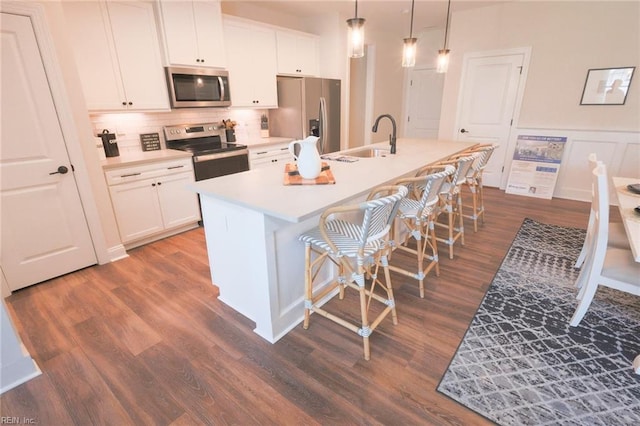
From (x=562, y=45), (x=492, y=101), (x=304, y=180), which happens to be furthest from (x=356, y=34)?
(x=562, y=45)

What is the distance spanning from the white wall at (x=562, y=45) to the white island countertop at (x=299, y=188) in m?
3.13

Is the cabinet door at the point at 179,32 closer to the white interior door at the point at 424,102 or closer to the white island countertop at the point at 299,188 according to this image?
the white island countertop at the point at 299,188

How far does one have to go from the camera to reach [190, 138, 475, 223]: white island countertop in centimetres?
155

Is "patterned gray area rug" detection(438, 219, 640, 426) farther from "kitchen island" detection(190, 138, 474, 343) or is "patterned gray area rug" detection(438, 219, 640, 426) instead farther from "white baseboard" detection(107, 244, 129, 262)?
"white baseboard" detection(107, 244, 129, 262)

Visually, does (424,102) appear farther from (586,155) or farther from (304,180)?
(304,180)

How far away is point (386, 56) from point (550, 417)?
6.35 m

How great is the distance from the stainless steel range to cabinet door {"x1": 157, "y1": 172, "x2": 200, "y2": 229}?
191mm

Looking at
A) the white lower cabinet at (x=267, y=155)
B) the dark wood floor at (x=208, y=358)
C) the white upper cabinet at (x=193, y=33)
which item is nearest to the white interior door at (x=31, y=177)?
the dark wood floor at (x=208, y=358)

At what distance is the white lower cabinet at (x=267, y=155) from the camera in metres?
3.97

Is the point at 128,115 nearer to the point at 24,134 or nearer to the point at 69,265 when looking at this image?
the point at 24,134

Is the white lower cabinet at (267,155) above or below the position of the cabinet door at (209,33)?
below

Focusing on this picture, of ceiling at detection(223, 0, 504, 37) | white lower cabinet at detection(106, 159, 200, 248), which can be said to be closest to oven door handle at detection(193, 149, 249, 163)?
white lower cabinet at detection(106, 159, 200, 248)

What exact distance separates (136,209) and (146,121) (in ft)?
3.64

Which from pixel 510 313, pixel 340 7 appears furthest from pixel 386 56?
pixel 510 313
